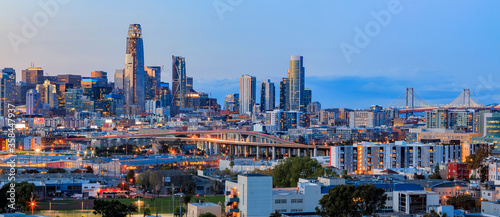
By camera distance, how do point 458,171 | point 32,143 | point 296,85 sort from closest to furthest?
point 458,171, point 32,143, point 296,85

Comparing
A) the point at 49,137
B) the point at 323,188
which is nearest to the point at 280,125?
the point at 49,137

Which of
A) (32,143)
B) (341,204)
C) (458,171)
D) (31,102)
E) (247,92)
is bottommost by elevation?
(32,143)

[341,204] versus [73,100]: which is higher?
[73,100]

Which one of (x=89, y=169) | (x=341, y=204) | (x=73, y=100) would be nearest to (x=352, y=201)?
(x=341, y=204)

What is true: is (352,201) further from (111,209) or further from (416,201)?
(111,209)

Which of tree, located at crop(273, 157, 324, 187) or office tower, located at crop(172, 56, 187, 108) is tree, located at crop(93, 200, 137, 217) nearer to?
tree, located at crop(273, 157, 324, 187)

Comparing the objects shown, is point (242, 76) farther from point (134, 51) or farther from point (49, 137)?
point (49, 137)
